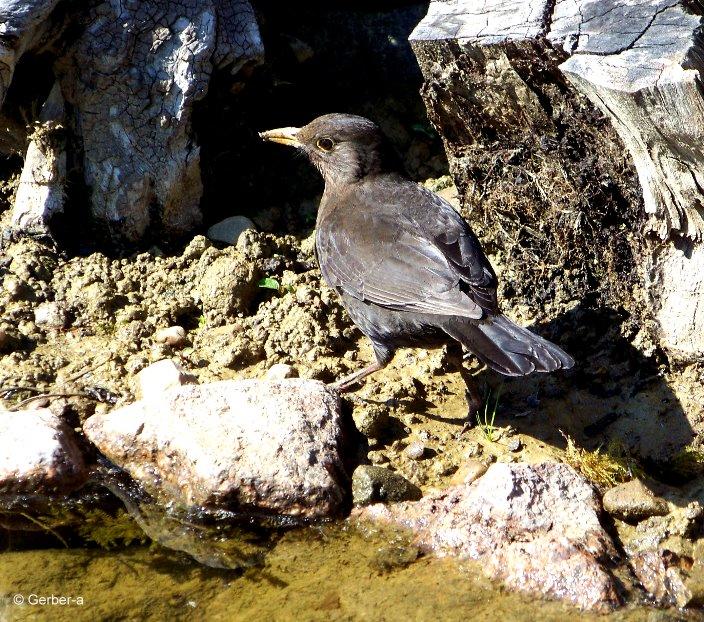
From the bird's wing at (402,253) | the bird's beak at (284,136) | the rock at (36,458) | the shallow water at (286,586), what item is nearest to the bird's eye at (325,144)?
the bird's beak at (284,136)

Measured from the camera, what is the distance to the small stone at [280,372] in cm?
557

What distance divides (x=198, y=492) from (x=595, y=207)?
2645 millimetres

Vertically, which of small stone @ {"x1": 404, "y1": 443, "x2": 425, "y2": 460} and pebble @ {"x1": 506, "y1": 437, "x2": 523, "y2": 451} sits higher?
pebble @ {"x1": 506, "y1": 437, "x2": 523, "y2": 451}

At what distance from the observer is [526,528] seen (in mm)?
4391

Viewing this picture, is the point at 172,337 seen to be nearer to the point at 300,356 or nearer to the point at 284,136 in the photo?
the point at 300,356

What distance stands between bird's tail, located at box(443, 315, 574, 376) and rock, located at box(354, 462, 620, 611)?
499mm

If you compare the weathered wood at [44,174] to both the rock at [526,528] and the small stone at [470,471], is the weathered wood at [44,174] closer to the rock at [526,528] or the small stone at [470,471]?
the rock at [526,528]

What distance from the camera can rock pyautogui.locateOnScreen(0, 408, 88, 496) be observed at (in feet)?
15.8

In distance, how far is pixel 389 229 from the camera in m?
5.42

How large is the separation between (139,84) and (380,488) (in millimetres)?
3164

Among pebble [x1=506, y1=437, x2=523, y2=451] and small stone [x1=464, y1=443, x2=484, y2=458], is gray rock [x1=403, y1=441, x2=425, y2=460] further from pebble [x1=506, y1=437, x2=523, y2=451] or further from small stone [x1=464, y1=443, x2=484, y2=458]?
pebble [x1=506, y1=437, x2=523, y2=451]

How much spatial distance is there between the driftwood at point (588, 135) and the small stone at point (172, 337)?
6.53 ft

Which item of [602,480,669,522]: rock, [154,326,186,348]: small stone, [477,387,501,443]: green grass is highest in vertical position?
[154,326,186,348]: small stone

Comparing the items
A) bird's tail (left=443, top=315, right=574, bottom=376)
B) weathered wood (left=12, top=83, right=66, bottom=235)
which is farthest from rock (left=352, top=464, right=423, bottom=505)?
weathered wood (left=12, top=83, right=66, bottom=235)
